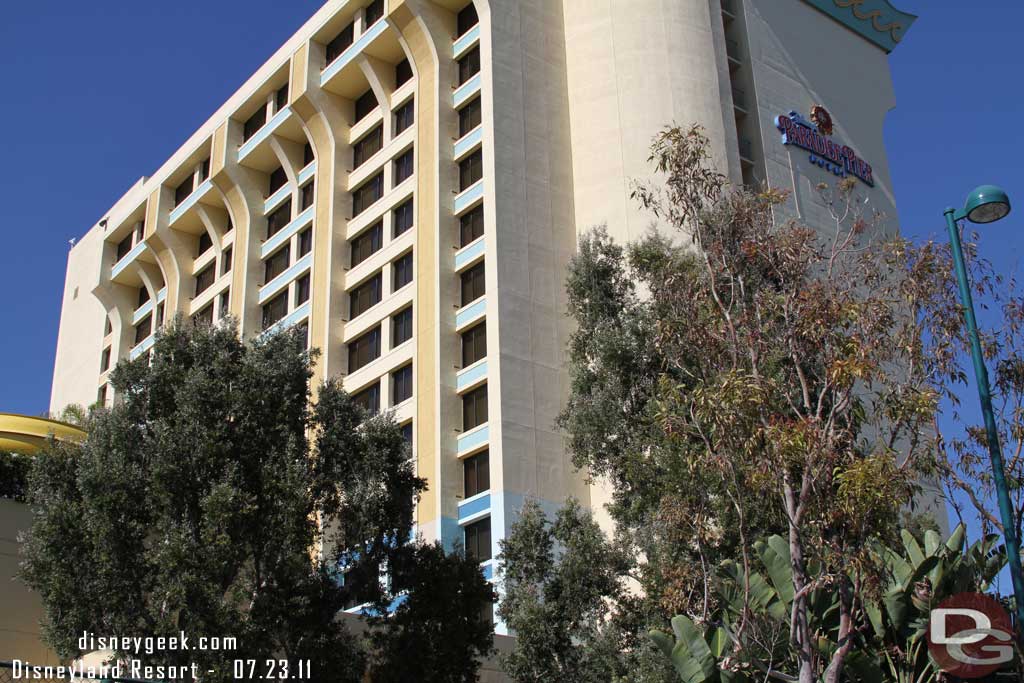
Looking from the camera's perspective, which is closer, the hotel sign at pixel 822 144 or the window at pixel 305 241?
the hotel sign at pixel 822 144

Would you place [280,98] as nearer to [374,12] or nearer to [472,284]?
[374,12]

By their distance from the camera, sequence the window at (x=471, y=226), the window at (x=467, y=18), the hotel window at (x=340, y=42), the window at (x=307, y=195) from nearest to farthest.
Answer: the window at (x=471, y=226) → the window at (x=467, y=18) → the hotel window at (x=340, y=42) → the window at (x=307, y=195)

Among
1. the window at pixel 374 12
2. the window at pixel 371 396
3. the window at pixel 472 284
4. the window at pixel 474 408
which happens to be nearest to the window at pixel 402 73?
the window at pixel 374 12

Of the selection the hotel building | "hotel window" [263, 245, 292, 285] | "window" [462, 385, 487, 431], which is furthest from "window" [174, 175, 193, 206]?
"window" [462, 385, 487, 431]

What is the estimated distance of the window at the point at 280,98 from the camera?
54281mm

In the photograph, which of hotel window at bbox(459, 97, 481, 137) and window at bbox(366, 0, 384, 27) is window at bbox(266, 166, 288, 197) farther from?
hotel window at bbox(459, 97, 481, 137)

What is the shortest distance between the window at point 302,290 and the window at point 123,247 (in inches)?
721

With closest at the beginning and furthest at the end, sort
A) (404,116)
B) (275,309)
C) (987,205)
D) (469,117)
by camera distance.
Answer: (987,205) < (469,117) < (404,116) < (275,309)

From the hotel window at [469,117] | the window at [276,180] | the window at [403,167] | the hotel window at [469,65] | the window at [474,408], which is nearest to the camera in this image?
the window at [474,408]

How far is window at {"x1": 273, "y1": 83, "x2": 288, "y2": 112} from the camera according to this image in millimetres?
54281

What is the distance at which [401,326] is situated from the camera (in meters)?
43.8

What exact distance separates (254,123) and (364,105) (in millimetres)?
7712

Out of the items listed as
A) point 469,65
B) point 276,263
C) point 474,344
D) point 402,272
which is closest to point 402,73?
point 469,65

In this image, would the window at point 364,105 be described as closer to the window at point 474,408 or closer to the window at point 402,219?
the window at point 402,219
